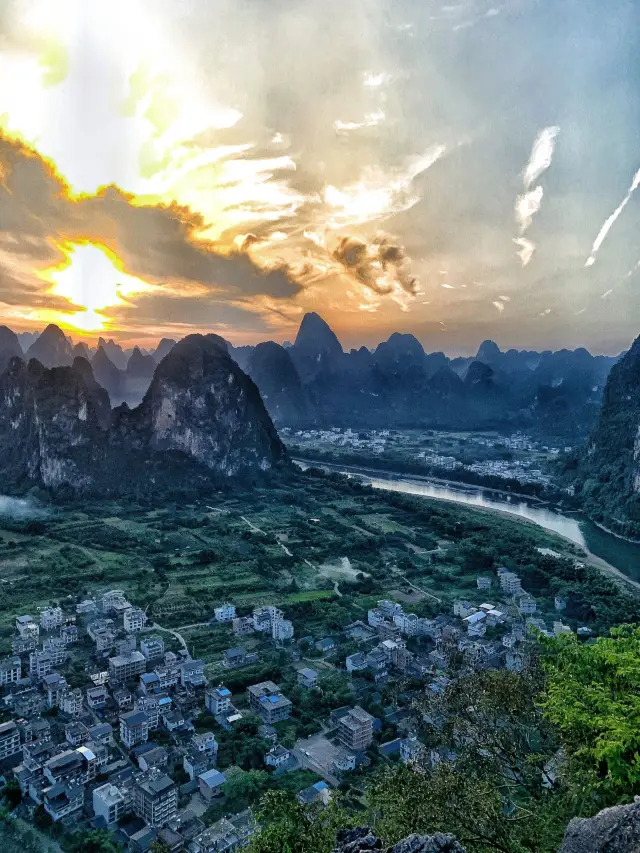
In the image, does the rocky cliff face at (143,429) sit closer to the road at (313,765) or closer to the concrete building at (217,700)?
the concrete building at (217,700)

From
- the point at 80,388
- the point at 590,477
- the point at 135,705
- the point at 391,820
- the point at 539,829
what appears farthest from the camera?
the point at 590,477

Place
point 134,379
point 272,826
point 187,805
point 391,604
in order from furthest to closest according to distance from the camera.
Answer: point 134,379 < point 391,604 < point 187,805 < point 272,826

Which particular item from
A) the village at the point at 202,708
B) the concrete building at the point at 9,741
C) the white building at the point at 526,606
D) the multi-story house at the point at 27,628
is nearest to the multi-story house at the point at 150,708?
the village at the point at 202,708

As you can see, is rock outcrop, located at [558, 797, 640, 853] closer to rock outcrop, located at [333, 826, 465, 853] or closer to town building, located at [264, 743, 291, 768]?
rock outcrop, located at [333, 826, 465, 853]

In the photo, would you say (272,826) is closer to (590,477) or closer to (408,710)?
(408,710)

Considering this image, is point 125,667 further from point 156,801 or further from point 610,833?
point 610,833

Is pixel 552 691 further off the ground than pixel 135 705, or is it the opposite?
pixel 552 691

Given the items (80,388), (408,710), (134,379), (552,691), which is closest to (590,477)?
(408,710)
